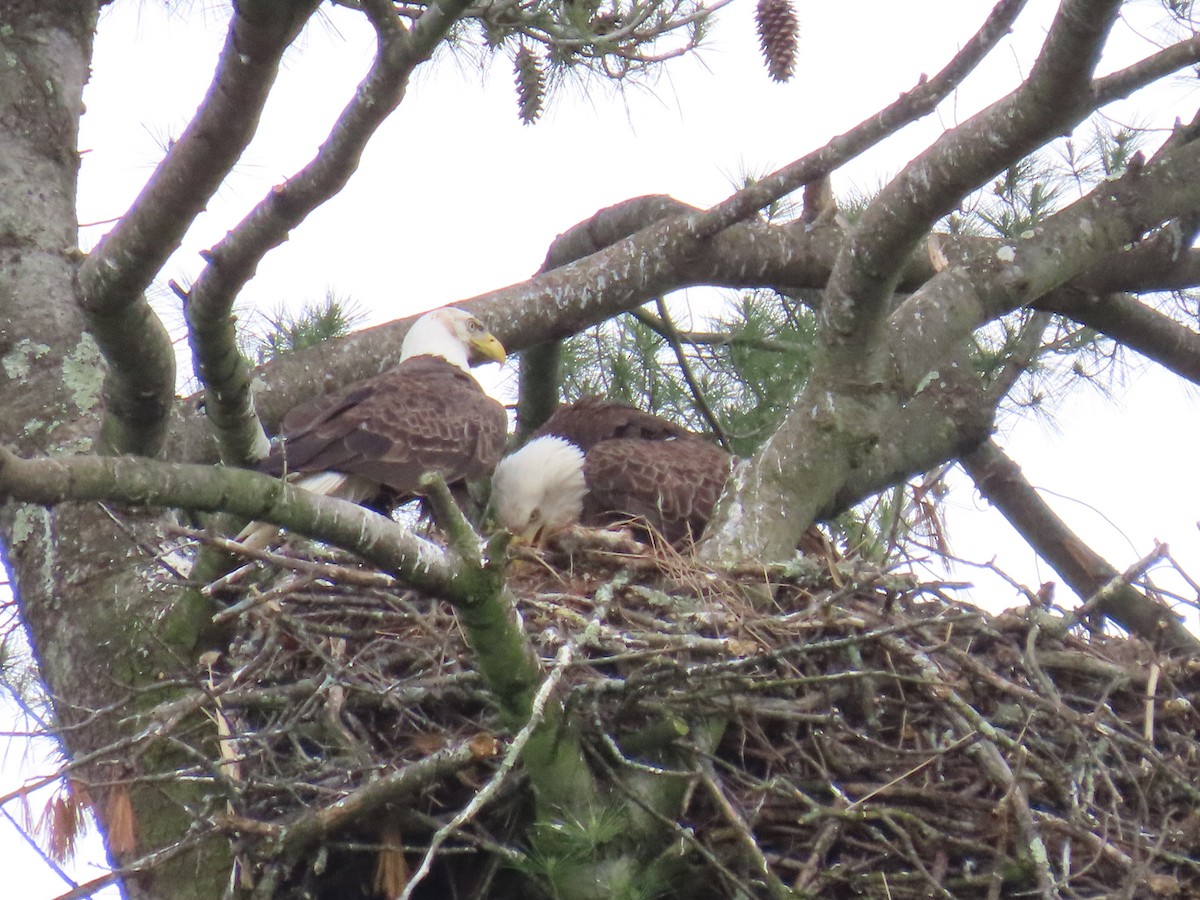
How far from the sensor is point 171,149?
228 cm

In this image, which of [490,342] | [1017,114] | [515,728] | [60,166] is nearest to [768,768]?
[515,728]

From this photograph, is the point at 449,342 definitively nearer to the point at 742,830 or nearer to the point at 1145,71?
the point at 1145,71

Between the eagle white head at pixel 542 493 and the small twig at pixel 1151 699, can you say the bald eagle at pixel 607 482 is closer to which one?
the eagle white head at pixel 542 493

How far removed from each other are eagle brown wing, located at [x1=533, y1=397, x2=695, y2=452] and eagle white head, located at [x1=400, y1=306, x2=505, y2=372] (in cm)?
30

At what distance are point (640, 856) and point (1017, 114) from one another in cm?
172

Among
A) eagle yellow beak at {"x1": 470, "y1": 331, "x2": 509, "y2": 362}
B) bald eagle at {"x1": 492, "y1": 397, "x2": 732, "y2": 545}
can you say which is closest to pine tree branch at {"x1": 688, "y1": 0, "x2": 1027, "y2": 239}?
bald eagle at {"x1": 492, "y1": 397, "x2": 732, "y2": 545}

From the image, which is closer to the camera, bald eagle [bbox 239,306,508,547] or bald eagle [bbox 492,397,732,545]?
bald eagle [bbox 239,306,508,547]

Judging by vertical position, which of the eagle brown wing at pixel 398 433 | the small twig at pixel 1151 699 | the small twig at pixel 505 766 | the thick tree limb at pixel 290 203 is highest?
the eagle brown wing at pixel 398 433

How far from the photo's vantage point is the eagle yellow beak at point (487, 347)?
15.1ft

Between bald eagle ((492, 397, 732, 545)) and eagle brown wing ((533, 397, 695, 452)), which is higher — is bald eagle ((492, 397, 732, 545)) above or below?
below

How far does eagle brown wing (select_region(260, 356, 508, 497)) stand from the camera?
14.1 feet

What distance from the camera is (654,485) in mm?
4438

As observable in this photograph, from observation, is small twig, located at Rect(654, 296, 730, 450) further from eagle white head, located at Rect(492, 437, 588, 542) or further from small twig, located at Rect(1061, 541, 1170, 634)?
small twig, located at Rect(1061, 541, 1170, 634)

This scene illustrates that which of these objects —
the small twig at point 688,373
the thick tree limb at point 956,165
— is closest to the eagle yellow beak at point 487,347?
the small twig at point 688,373
